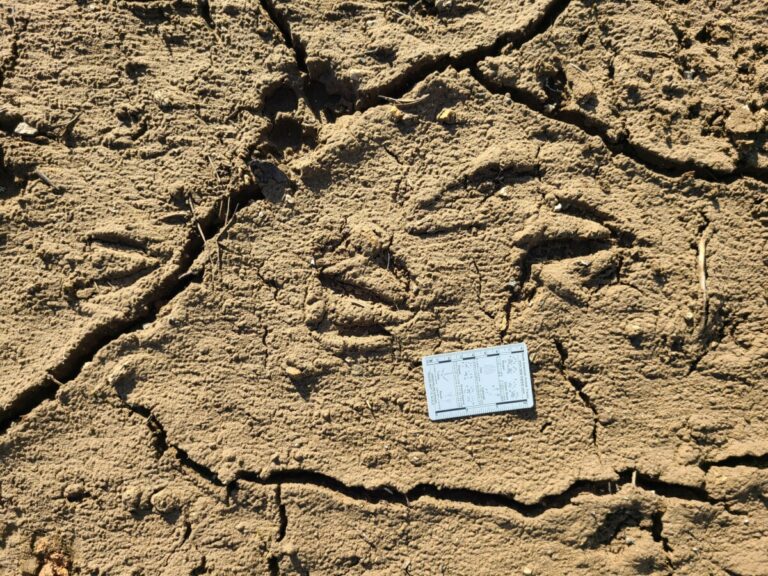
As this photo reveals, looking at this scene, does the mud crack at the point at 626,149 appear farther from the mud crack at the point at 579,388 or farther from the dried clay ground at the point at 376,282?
the mud crack at the point at 579,388

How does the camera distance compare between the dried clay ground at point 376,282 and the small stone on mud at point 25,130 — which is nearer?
the dried clay ground at point 376,282

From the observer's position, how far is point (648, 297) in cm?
195

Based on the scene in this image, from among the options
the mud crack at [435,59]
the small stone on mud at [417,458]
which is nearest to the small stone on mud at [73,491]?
the small stone on mud at [417,458]

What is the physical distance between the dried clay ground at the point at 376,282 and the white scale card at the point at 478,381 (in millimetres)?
45

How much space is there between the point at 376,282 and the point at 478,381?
0.49 metres

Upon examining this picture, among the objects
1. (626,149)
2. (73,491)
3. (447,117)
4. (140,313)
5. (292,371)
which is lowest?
(73,491)

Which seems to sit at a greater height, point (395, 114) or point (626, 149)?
point (395, 114)

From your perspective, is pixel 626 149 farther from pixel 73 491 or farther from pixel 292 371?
pixel 73 491

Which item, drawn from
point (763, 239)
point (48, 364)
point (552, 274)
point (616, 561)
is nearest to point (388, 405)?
point (552, 274)

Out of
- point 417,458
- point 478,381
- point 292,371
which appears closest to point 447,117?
point 478,381

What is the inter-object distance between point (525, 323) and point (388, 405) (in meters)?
0.55

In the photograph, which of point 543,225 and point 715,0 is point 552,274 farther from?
point 715,0

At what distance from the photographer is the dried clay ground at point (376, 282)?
194 centimetres

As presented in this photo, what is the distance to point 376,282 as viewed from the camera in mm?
2010
